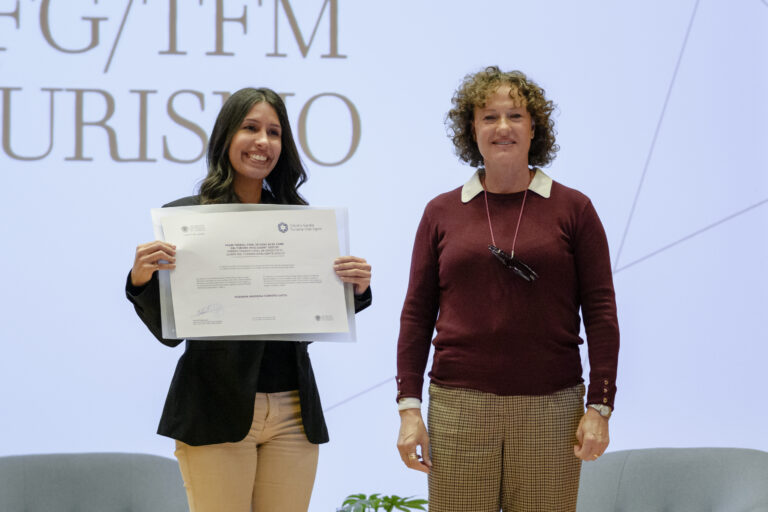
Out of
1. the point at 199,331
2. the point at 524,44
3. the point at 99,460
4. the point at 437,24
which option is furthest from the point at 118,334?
the point at 524,44

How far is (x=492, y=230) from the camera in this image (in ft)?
6.36

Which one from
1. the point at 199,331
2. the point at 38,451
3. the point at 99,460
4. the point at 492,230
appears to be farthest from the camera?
the point at 38,451

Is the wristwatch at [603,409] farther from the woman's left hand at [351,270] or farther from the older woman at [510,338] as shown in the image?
the woman's left hand at [351,270]

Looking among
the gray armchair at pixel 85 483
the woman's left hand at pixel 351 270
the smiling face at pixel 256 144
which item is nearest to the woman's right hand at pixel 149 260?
the smiling face at pixel 256 144

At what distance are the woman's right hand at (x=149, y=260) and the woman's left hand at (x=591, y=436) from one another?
0.93 m

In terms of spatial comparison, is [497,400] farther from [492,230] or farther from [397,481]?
[397,481]

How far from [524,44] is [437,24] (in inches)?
12.4

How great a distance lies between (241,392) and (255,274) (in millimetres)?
267

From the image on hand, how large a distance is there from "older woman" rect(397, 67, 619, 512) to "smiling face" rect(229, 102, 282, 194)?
0.41m

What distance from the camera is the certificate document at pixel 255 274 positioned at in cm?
183

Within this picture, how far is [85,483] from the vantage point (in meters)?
2.76

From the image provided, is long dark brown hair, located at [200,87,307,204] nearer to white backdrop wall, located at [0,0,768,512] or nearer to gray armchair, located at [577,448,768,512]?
white backdrop wall, located at [0,0,768,512]

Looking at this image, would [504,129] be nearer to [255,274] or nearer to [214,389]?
[255,274]
